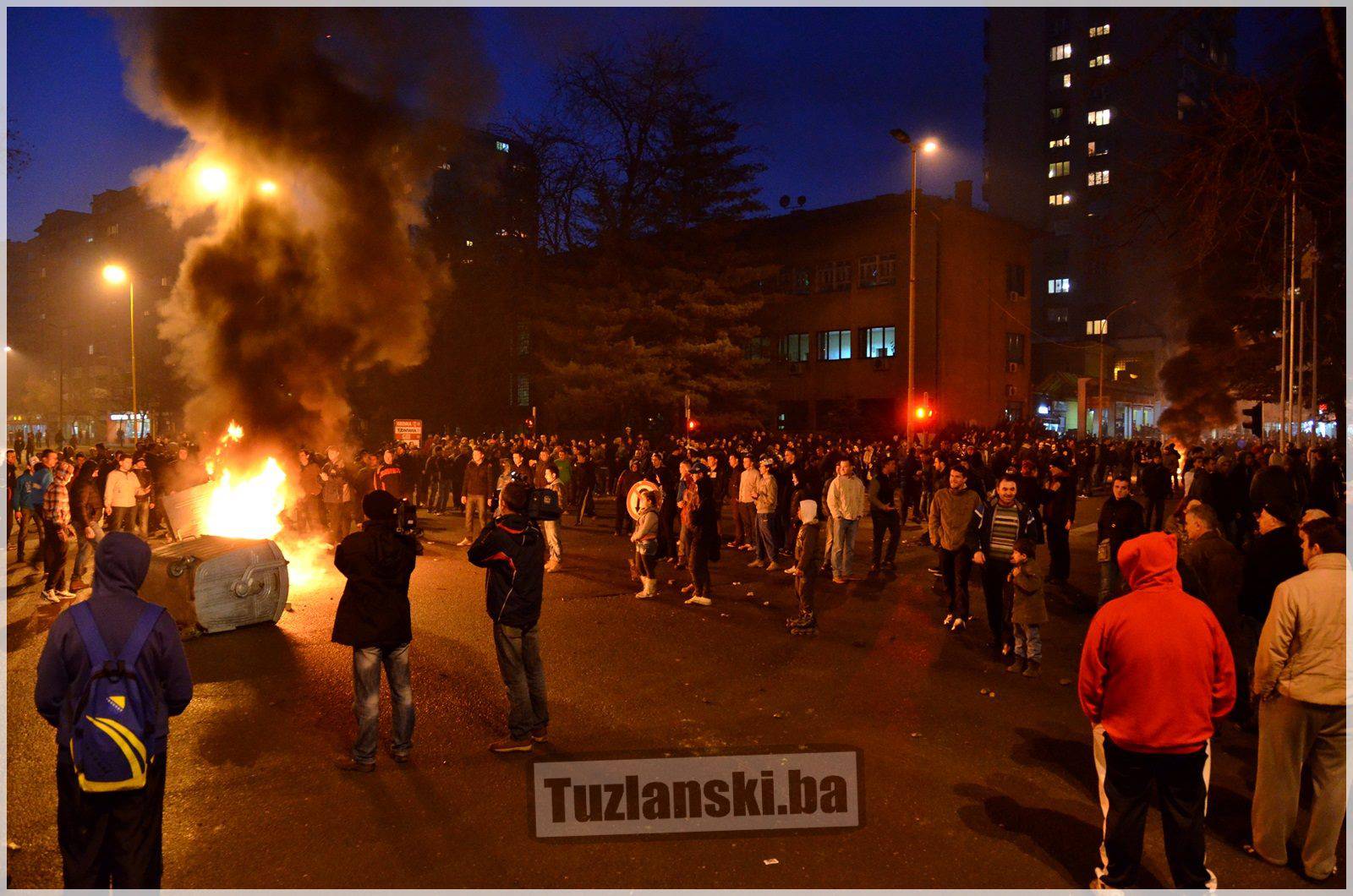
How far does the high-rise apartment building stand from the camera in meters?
62.2

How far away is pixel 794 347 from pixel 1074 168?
58.5m

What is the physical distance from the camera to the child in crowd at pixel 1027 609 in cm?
749

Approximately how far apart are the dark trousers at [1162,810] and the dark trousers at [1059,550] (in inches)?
308

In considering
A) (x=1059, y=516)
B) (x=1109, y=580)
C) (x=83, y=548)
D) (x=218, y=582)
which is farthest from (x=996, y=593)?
(x=83, y=548)

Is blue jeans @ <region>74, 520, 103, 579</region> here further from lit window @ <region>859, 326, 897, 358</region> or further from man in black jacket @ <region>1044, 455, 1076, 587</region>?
lit window @ <region>859, 326, 897, 358</region>

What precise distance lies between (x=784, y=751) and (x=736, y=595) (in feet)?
17.6

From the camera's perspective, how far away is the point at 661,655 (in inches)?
322

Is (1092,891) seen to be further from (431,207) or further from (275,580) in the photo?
(431,207)

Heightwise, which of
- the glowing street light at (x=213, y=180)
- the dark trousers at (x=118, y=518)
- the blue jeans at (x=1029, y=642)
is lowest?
the blue jeans at (x=1029, y=642)

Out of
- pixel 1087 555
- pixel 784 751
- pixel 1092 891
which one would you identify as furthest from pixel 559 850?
pixel 1087 555

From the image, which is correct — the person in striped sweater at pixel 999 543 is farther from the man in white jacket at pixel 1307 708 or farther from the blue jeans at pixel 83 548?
the blue jeans at pixel 83 548

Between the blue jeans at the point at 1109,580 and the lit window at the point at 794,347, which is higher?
the lit window at the point at 794,347

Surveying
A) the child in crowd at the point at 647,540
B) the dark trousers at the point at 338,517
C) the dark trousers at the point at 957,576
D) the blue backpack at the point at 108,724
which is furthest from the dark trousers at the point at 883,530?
the blue backpack at the point at 108,724

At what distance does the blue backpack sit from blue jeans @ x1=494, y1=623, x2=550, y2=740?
2.56 m
